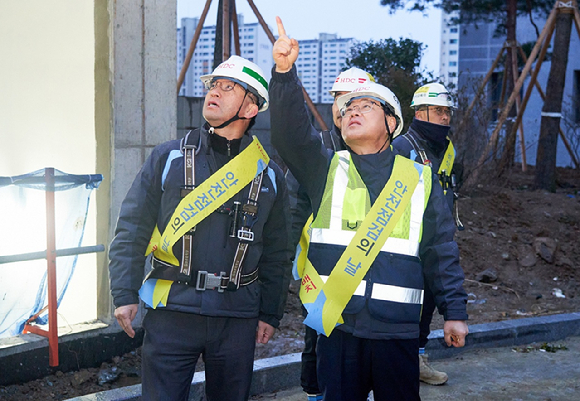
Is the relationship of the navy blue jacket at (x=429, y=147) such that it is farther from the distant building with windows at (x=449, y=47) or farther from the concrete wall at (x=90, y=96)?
the distant building with windows at (x=449, y=47)

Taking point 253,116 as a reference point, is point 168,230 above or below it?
below

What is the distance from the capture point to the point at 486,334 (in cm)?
633

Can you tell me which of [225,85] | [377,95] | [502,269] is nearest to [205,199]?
[225,85]

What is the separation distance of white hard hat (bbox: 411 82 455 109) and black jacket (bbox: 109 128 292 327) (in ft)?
6.47

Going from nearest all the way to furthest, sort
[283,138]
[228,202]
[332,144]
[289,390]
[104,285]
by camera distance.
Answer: [283,138] → [228,202] → [332,144] → [289,390] → [104,285]

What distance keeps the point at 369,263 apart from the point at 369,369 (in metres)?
0.48

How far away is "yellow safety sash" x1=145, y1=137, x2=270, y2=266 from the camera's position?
3.08 metres

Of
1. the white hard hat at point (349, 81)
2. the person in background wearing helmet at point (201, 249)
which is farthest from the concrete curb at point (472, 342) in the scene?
the white hard hat at point (349, 81)

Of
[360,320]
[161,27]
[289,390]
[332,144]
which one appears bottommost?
[289,390]

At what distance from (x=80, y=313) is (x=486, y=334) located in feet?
11.3

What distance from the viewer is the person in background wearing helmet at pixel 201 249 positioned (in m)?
3.09

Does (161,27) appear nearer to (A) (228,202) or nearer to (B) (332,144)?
(B) (332,144)

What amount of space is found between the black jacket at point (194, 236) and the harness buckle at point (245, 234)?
0.05 metres

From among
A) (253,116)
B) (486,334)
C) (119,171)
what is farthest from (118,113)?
(486,334)
